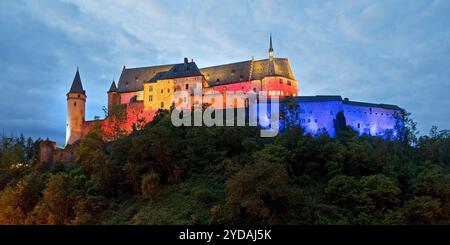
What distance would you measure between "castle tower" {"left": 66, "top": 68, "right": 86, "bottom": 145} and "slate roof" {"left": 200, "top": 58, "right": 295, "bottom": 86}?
18.6 m

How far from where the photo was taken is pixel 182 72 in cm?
6938

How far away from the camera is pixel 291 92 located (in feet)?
219

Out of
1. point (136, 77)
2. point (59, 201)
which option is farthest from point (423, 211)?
point (136, 77)

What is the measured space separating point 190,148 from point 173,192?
530 cm

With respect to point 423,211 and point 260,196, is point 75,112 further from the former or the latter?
point 423,211

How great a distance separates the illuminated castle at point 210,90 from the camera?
60656 millimetres

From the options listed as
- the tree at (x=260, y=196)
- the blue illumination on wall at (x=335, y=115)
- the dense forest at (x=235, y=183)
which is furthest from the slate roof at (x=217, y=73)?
the tree at (x=260, y=196)

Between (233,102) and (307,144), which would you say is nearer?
(307,144)

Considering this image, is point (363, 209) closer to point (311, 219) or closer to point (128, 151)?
point (311, 219)

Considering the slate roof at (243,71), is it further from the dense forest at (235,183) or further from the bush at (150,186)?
the bush at (150,186)

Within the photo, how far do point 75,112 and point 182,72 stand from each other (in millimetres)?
16656

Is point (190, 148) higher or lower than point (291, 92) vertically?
lower

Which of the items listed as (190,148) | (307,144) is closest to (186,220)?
(190,148)

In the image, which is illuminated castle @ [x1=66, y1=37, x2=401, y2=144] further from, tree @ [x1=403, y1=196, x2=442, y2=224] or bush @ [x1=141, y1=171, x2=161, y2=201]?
tree @ [x1=403, y1=196, x2=442, y2=224]
